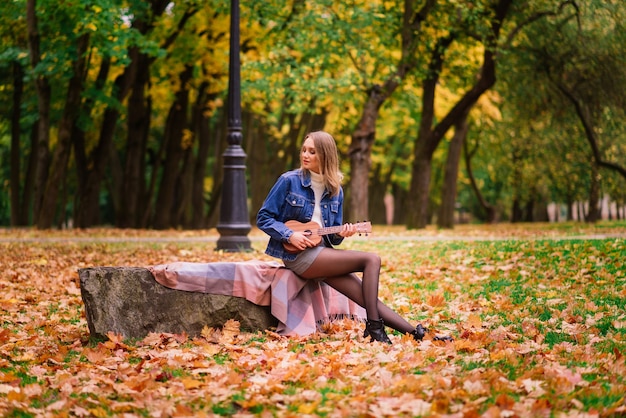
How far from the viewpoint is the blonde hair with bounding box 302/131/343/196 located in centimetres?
740

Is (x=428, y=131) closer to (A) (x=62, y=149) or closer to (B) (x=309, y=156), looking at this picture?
(A) (x=62, y=149)

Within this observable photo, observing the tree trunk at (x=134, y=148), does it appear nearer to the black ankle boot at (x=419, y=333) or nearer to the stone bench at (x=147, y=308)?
the stone bench at (x=147, y=308)

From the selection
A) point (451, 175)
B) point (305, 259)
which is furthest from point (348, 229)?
point (451, 175)

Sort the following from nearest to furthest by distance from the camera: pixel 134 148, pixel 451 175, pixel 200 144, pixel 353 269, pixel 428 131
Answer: pixel 353 269
pixel 428 131
pixel 134 148
pixel 451 175
pixel 200 144

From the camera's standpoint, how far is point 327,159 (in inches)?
293

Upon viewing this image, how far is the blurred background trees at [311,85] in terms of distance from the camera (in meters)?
21.6

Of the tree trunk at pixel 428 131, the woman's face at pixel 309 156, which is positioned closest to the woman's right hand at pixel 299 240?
the woman's face at pixel 309 156

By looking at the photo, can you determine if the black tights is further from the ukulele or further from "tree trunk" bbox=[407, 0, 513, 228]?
"tree trunk" bbox=[407, 0, 513, 228]

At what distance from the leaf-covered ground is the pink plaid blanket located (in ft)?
0.63

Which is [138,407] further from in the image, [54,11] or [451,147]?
[451,147]

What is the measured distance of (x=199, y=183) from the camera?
29.9 meters

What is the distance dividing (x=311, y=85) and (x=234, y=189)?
7.83 meters

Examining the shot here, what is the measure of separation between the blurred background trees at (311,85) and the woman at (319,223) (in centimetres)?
1150

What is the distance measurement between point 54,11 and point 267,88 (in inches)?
218
